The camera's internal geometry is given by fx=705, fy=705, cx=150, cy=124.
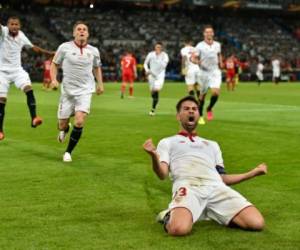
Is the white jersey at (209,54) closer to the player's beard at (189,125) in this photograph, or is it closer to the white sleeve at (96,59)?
the white sleeve at (96,59)

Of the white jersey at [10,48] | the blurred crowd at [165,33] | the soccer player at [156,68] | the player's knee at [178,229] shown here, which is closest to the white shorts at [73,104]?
the white jersey at [10,48]

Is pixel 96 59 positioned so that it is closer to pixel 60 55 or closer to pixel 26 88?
pixel 60 55

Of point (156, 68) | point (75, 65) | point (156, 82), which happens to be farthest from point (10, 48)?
Result: point (156, 68)

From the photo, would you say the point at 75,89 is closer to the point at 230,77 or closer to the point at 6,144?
the point at 6,144

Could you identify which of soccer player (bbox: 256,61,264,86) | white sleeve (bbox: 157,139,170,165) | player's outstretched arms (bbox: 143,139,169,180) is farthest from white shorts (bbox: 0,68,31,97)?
soccer player (bbox: 256,61,264,86)

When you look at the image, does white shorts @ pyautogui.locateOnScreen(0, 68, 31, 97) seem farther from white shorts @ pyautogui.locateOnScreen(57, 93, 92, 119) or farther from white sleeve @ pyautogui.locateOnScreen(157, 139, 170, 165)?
white sleeve @ pyautogui.locateOnScreen(157, 139, 170, 165)

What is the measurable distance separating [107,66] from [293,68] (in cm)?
1929

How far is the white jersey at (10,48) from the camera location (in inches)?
561

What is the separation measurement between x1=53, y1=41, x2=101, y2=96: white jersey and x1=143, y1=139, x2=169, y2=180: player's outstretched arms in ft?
17.3

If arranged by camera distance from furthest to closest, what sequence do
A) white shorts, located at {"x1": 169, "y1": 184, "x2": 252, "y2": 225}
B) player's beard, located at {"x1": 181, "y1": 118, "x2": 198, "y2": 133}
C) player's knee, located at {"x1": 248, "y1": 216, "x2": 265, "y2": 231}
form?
player's beard, located at {"x1": 181, "y1": 118, "x2": 198, "y2": 133}
white shorts, located at {"x1": 169, "y1": 184, "x2": 252, "y2": 225}
player's knee, located at {"x1": 248, "y1": 216, "x2": 265, "y2": 231}

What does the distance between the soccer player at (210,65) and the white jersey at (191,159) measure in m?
12.2

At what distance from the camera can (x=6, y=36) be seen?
14.2 m

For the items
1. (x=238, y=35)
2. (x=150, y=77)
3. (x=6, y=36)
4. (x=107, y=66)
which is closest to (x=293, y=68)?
(x=238, y=35)

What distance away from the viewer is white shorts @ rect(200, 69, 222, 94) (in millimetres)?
19938
